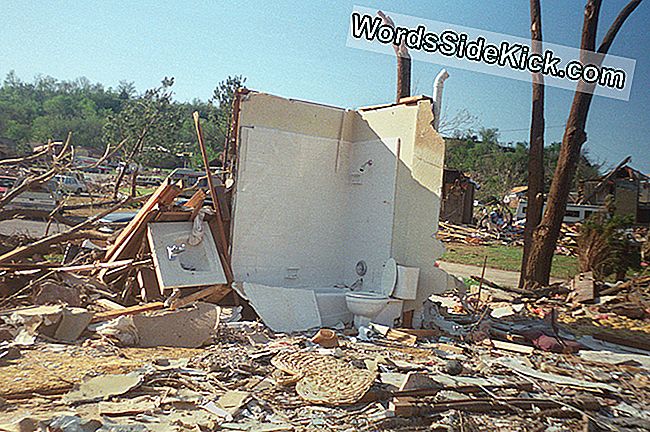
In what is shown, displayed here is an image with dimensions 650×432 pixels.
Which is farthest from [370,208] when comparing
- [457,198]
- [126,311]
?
[457,198]

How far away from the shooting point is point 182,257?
25.9 ft

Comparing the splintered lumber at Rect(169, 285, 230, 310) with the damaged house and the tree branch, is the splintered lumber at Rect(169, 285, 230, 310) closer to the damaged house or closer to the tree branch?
the damaged house

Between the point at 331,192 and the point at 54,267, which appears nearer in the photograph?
the point at 54,267

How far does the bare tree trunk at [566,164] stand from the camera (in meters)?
11.2

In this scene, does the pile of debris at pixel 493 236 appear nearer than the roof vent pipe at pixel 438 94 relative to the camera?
No

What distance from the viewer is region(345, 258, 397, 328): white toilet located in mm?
7605

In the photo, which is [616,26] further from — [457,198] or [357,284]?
[457,198]

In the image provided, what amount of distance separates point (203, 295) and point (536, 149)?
26.1 feet

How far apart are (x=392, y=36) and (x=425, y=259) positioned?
21.7 feet

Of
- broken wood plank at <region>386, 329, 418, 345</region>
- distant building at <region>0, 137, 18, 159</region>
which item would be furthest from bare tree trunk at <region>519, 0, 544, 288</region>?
distant building at <region>0, 137, 18, 159</region>

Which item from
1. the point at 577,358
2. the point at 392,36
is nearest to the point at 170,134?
the point at 392,36

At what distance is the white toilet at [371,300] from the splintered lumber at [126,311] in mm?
2538

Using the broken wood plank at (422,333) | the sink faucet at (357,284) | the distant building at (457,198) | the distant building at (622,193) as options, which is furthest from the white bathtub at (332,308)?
the distant building at (622,193)

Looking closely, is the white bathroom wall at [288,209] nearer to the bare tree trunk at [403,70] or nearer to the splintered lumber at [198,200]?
the splintered lumber at [198,200]
